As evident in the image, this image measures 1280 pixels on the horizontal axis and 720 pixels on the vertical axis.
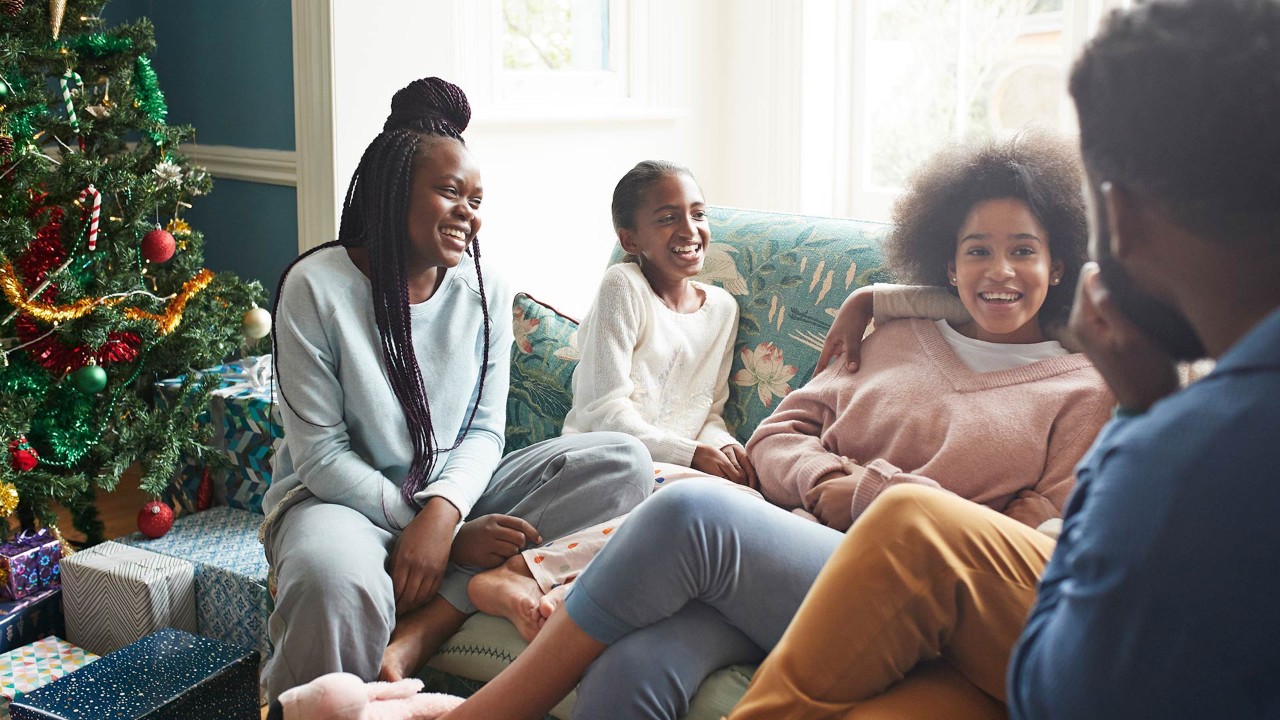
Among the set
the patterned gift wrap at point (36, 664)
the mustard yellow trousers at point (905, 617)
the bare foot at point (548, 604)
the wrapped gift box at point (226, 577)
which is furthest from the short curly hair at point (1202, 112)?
the patterned gift wrap at point (36, 664)

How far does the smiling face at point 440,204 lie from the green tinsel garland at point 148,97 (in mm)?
1078

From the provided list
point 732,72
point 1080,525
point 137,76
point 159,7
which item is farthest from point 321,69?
point 1080,525

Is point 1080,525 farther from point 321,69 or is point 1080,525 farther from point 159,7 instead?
point 159,7

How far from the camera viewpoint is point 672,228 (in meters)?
2.11

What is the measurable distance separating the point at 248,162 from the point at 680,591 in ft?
7.15

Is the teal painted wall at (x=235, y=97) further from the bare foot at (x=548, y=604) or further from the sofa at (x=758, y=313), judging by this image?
the bare foot at (x=548, y=604)

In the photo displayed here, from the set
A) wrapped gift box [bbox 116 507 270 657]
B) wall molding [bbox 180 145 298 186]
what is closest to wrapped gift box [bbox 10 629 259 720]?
wrapped gift box [bbox 116 507 270 657]

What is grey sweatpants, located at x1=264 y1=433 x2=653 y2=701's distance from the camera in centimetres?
155

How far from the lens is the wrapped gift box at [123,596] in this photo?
2.13m

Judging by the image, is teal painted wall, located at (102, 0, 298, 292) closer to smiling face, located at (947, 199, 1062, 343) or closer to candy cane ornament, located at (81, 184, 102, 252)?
candy cane ornament, located at (81, 184, 102, 252)

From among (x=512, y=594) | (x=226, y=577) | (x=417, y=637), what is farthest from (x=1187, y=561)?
(x=226, y=577)

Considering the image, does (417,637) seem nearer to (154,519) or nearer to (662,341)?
(662,341)

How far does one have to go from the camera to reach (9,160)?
2318mm

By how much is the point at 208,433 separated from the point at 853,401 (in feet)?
5.12
